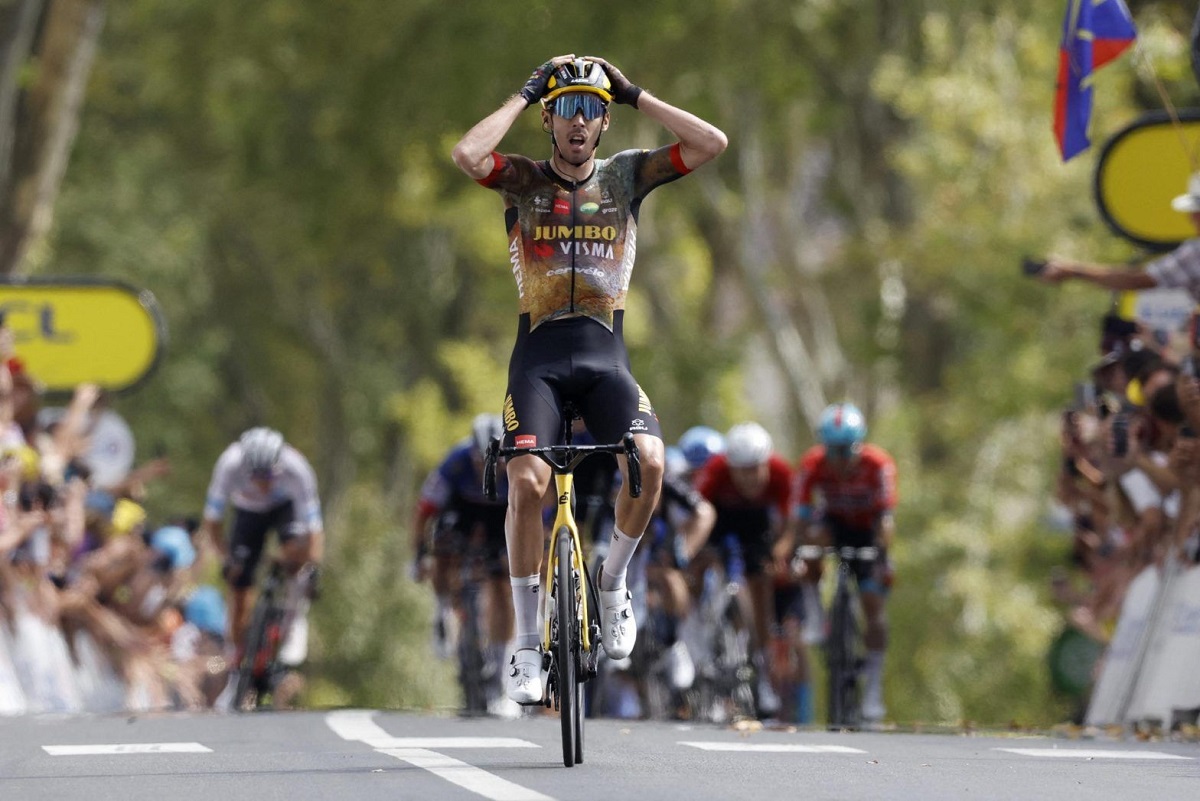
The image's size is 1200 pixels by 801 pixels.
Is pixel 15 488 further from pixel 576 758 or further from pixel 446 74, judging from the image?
pixel 446 74

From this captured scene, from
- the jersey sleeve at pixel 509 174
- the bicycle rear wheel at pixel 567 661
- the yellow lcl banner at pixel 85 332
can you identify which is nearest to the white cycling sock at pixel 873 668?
the jersey sleeve at pixel 509 174

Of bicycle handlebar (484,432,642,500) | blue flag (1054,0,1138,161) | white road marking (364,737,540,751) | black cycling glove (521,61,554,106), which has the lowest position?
white road marking (364,737,540,751)

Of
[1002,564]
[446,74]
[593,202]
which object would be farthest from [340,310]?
[593,202]

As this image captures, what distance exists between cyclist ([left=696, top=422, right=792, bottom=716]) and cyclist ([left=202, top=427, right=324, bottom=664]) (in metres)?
2.59

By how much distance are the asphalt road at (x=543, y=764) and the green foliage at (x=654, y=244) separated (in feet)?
37.0

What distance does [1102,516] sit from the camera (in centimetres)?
1861

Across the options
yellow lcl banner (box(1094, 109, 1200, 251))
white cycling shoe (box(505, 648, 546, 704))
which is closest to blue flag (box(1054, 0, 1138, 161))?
yellow lcl banner (box(1094, 109, 1200, 251))

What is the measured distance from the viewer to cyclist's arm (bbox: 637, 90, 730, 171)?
10.9m

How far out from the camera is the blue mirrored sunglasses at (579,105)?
10.7 meters

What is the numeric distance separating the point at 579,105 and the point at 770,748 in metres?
2.90

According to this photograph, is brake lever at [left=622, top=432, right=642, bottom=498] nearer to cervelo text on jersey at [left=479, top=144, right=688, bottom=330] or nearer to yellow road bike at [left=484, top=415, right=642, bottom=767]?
yellow road bike at [left=484, top=415, right=642, bottom=767]

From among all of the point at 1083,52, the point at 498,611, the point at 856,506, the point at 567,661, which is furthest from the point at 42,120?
the point at 567,661

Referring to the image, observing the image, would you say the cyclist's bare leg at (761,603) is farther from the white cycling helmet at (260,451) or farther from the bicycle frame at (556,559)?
the bicycle frame at (556,559)

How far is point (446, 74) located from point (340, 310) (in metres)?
11.1
